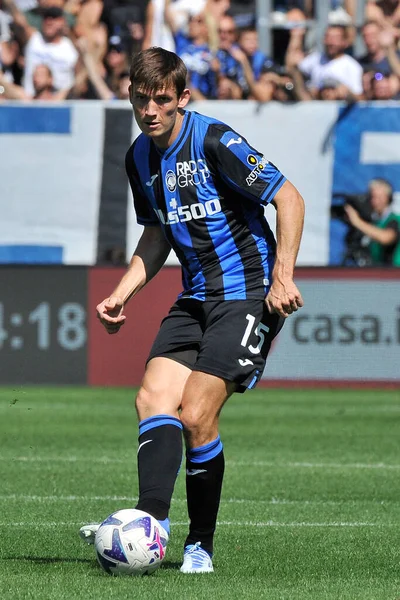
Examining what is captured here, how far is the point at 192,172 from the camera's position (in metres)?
5.89

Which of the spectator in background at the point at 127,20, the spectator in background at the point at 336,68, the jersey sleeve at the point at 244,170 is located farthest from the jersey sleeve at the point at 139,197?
the spectator in background at the point at 127,20

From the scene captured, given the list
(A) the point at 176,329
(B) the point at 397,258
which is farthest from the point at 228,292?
(B) the point at 397,258

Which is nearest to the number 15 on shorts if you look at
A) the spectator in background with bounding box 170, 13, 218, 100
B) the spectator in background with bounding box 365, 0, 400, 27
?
the spectator in background with bounding box 170, 13, 218, 100

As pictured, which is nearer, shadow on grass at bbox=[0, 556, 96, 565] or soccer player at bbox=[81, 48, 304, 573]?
soccer player at bbox=[81, 48, 304, 573]

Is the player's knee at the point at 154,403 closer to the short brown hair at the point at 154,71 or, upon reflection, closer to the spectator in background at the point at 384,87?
the short brown hair at the point at 154,71

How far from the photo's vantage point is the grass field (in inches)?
214

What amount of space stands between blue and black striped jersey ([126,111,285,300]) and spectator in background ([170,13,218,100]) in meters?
11.9

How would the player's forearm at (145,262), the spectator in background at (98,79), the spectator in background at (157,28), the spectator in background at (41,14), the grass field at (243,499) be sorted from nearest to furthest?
1. the grass field at (243,499)
2. the player's forearm at (145,262)
3. the spectator in background at (98,79)
4. the spectator in background at (157,28)
5. the spectator in background at (41,14)

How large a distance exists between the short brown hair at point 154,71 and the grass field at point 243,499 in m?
2.13

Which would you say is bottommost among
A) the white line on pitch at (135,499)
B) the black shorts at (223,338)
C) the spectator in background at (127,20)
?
the white line on pitch at (135,499)

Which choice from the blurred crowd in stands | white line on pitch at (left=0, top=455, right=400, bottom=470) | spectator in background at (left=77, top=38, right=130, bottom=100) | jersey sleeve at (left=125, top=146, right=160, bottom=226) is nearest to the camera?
jersey sleeve at (left=125, top=146, right=160, bottom=226)

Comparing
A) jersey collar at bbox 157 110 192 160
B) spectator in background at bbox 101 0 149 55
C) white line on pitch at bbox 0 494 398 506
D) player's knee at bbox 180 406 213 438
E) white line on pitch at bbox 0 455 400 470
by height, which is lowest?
white line on pitch at bbox 0 455 400 470

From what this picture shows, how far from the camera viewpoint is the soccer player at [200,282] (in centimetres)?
571

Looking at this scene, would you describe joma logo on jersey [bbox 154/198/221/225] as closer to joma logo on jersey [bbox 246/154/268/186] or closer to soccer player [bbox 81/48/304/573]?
soccer player [bbox 81/48/304/573]
